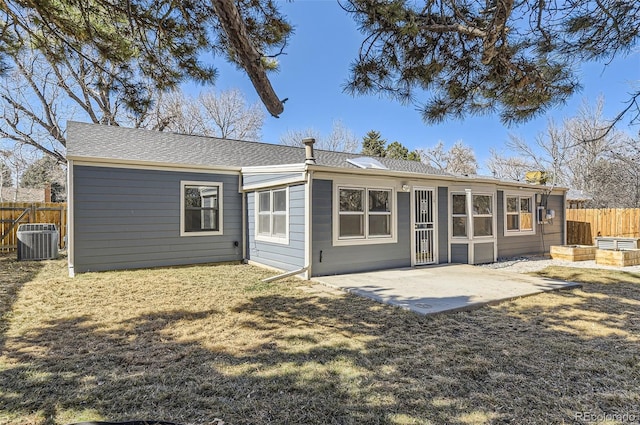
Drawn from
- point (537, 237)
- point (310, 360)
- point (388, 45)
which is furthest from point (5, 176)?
point (537, 237)

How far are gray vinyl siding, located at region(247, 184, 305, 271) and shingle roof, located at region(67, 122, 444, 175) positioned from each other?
72.6 inches

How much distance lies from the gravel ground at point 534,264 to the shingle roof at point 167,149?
500cm

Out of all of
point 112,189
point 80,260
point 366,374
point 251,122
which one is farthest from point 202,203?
point 251,122

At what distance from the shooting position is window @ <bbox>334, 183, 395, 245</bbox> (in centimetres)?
746

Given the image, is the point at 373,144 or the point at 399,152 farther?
the point at 399,152

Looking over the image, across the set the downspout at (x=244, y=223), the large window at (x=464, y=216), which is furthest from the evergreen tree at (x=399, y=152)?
the downspout at (x=244, y=223)

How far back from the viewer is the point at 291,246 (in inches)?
296

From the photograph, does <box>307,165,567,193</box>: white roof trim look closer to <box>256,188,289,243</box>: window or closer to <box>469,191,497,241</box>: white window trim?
<box>469,191,497,241</box>: white window trim

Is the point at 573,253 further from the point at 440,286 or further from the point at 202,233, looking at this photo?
the point at 202,233

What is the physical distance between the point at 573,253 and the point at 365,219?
21.8ft

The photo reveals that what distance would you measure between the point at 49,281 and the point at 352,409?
6825 mm

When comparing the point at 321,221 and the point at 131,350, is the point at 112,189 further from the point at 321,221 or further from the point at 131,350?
the point at 131,350

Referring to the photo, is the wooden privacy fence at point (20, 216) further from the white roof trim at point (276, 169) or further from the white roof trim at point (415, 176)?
the white roof trim at point (415, 176)

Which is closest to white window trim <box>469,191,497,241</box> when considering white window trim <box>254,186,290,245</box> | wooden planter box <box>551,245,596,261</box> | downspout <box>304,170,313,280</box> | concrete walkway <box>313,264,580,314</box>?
concrete walkway <box>313,264,580,314</box>
